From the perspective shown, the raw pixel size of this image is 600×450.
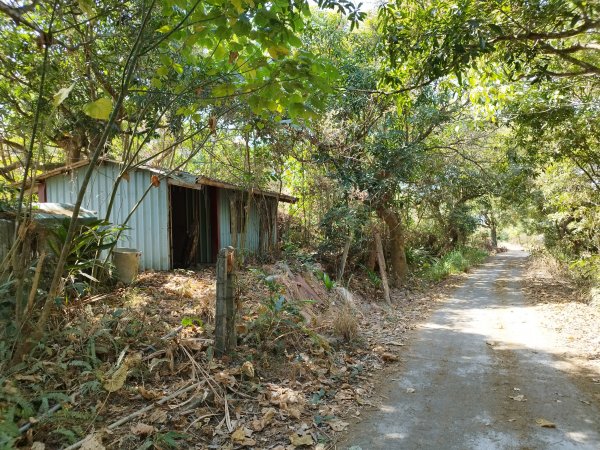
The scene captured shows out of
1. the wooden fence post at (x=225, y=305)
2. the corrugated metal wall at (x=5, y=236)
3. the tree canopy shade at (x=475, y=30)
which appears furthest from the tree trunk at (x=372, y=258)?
the corrugated metal wall at (x=5, y=236)

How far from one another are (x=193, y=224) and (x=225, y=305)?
785 cm

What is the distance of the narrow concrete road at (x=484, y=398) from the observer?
352 centimetres

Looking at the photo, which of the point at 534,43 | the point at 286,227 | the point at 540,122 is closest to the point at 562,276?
the point at 540,122

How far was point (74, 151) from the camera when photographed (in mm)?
10758

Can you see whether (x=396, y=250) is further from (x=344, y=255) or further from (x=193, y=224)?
(x=193, y=224)

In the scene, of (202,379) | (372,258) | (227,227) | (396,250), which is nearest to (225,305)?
(202,379)

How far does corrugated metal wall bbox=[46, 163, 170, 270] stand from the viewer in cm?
895

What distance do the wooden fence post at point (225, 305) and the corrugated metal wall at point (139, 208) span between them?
4.95m

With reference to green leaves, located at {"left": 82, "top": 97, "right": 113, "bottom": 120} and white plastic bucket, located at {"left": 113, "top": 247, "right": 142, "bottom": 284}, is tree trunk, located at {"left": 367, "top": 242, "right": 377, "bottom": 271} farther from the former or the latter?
green leaves, located at {"left": 82, "top": 97, "right": 113, "bottom": 120}

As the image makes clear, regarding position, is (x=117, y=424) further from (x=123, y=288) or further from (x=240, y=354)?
(x=123, y=288)

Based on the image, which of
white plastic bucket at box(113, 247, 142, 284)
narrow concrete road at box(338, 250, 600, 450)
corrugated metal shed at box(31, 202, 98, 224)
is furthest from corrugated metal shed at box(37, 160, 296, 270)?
narrow concrete road at box(338, 250, 600, 450)

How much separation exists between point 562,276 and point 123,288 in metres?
14.8

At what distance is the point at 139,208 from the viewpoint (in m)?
9.17

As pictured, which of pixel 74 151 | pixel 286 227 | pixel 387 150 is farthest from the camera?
pixel 286 227
